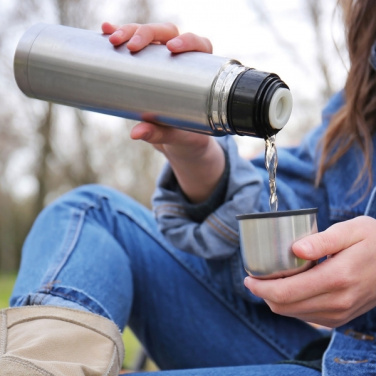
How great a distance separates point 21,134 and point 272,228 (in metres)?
6.13

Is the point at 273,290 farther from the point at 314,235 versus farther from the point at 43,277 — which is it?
the point at 43,277

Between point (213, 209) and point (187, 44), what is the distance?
326 millimetres

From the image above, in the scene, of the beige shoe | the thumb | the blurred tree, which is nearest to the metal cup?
the thumb

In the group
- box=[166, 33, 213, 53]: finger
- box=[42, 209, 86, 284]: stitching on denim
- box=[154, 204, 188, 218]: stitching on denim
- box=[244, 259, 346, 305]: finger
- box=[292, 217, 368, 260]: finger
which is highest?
box=[166, 33, 213, 53]: finger

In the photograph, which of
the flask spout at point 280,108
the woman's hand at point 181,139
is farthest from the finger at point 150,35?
the flask spout at point 280,108

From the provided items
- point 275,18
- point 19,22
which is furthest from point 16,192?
point 275,18

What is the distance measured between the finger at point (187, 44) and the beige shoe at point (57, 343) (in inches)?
14.0

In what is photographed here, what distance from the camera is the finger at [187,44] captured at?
2.22ft

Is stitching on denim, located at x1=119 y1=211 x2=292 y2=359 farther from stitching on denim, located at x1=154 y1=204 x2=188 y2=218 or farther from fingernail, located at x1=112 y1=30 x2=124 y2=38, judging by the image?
fingernail, located at x1=112 y1=30 x2=124 y2=38

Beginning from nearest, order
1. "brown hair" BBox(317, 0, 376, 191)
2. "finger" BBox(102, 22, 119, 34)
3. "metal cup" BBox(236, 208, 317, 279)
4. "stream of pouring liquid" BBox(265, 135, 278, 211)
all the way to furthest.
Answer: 1. "metal cup" BBox(236, 208, 317, 279)
2. "stream of pouring liquid" BBox(265, 135, 278, 211)
3. "finger" BBox(102, 22, 119, 34)
4. "brown hair" BBox(317, 0, 376, 191)

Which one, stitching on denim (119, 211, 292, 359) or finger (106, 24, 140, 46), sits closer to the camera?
finger (106, 24, 140, 46)

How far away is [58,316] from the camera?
0.69 m

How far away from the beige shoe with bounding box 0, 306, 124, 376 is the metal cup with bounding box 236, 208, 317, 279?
0.23m

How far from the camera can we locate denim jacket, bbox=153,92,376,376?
2.72 ft
